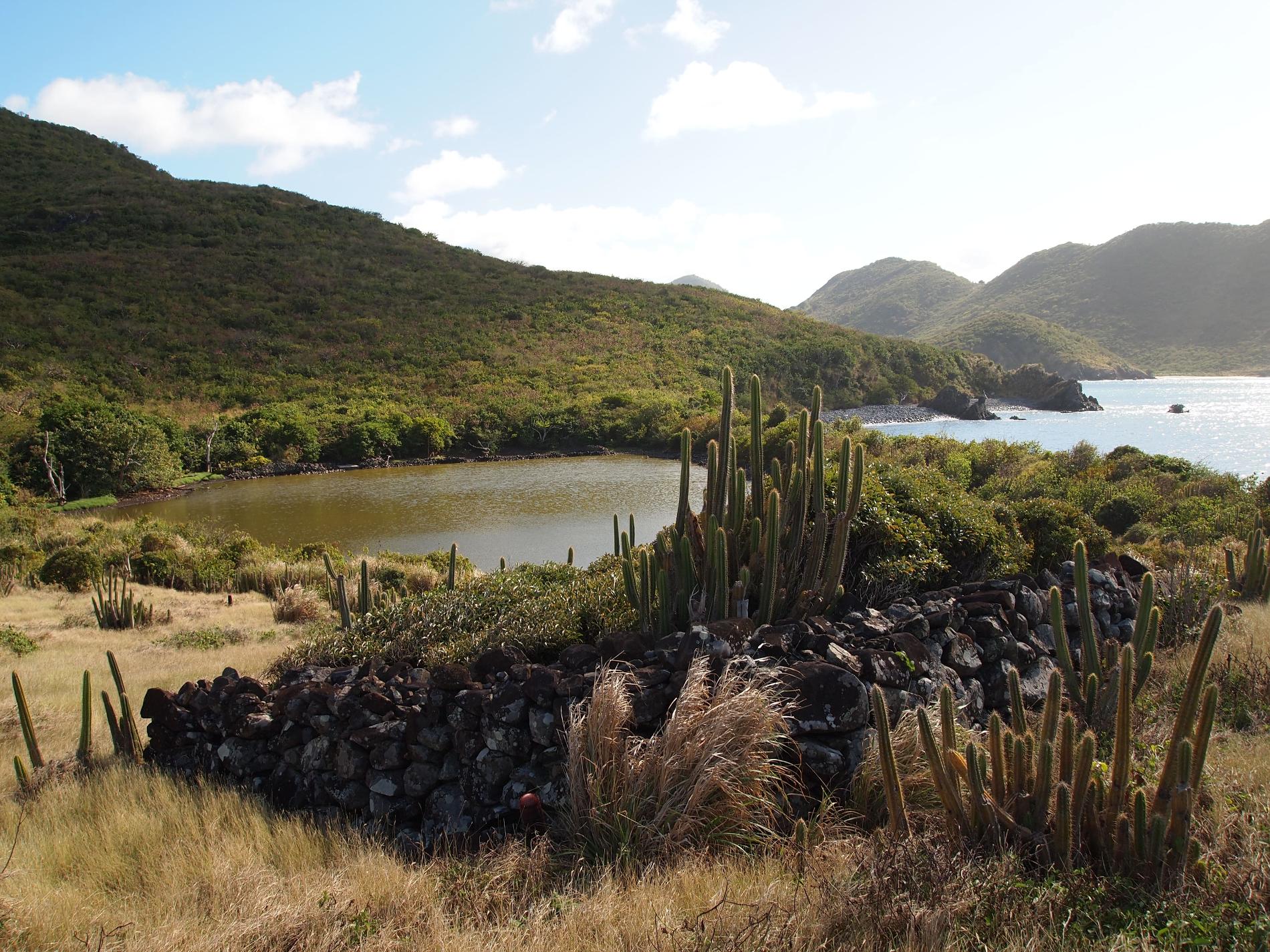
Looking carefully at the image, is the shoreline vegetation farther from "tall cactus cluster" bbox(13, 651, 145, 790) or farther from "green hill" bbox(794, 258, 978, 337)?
"green hill" bbox(794, 258, 978, 337)

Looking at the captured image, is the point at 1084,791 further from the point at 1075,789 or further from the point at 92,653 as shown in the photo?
the point at 92,653

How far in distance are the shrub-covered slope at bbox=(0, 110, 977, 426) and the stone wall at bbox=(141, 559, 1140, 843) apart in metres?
40.0

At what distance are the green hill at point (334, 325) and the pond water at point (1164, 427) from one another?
12.3 m

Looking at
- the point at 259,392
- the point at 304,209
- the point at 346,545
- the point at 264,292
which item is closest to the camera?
the point at 346,545

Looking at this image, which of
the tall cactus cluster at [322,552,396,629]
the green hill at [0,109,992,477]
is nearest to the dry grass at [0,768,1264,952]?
the tall cactus cluster at [322,552,396,629]

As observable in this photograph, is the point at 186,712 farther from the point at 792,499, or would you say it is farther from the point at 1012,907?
the point at 1012,907

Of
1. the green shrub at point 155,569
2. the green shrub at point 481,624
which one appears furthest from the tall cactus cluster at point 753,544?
the green shrub at point 155,569

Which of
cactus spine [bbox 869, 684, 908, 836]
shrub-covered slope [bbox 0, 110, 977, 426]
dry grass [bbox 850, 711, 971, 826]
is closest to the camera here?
cactus spine [bbox 869, 684, 908, 836]

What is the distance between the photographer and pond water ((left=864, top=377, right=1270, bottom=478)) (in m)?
29.5

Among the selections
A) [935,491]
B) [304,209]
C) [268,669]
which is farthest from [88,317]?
[935,491]

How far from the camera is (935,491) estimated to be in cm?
835

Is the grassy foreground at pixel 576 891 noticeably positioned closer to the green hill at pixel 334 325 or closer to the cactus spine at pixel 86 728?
the cactus spine at pixel 86 728

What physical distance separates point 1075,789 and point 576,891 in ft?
7.03

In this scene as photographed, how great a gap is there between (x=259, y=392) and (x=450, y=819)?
1789 inches
